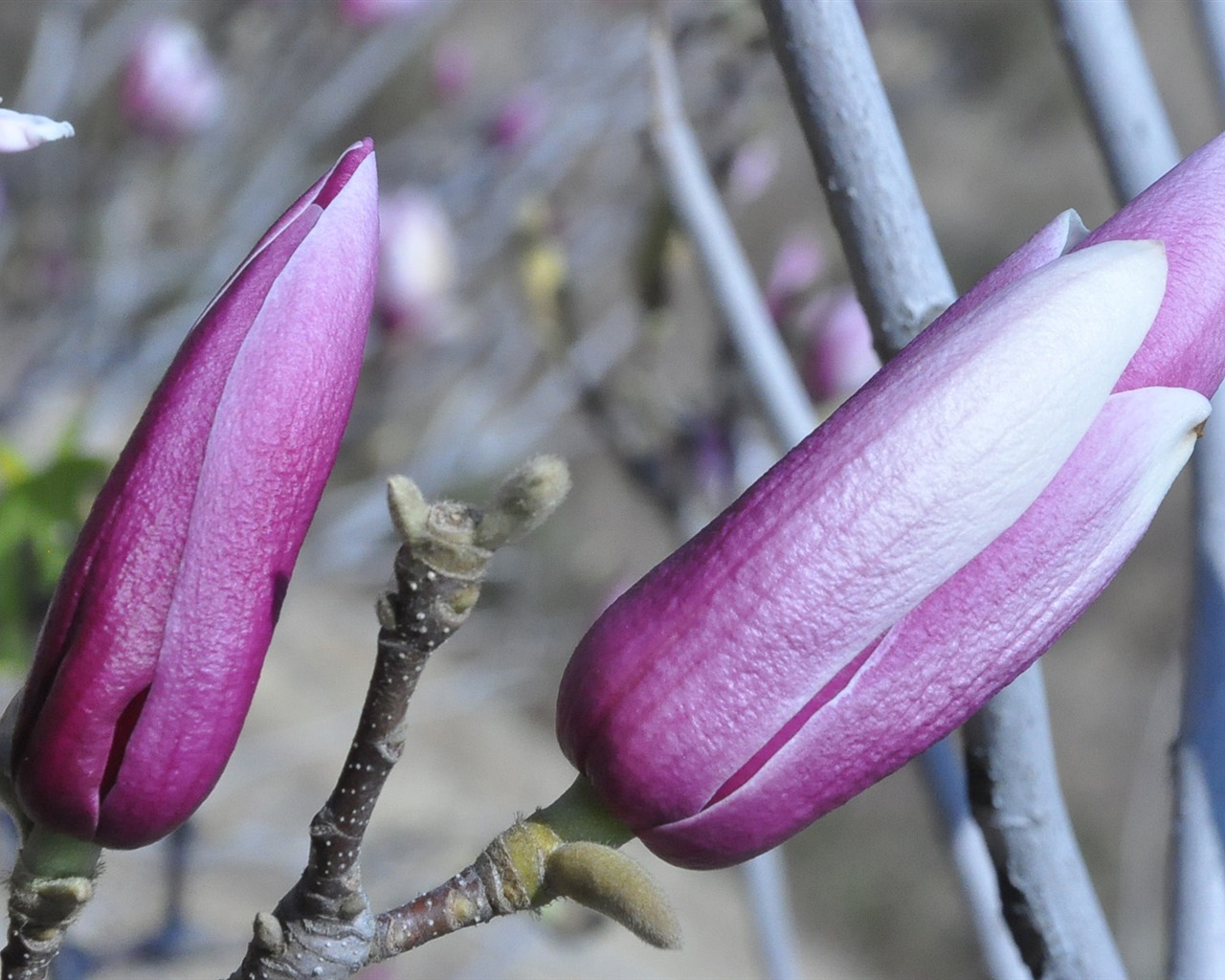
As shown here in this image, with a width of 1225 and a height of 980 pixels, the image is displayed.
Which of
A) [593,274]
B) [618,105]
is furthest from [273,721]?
[618,105]

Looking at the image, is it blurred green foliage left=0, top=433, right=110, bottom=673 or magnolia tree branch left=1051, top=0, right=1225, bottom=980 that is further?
blurred green foliage left=0, top=433, right=110, bottom=673

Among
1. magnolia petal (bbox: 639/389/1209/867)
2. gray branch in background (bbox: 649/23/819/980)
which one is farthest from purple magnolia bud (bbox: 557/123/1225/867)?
gray branch in background (bbox: 649/23/819/980)

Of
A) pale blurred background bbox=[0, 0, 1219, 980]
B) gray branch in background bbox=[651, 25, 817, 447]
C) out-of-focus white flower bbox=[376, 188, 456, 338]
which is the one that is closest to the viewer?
gray branch in background bbox=[651, 25, 817, 447]

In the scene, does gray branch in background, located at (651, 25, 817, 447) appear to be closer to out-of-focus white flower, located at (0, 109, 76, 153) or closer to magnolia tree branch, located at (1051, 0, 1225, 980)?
magnolia tree branch, located at (1051, 0, 1225, 980)

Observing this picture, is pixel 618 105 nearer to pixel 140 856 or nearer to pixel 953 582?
pixel 140 856

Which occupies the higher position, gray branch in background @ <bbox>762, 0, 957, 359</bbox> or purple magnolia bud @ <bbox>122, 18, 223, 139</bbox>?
purple magnolia bud @ <bbox>122, 18, 223, 139</bbox>

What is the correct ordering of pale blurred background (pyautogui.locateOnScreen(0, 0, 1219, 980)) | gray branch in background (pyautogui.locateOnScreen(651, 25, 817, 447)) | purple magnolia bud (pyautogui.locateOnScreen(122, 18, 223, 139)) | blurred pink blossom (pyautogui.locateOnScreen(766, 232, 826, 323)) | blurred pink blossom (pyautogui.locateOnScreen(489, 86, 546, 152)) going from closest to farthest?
gray branch in background (pyautogui.locateOnScreen(651, 25, 817, 447)), pale blurred background (pyautogui.locateOnScreen(0, 0, 1219, 980)), blurred pink blossom (pyautogui.locateOnScreen(766, 232, 826, 323)), purple magnolia bud (pyautogui.locateOnScreen(122, 18, 223, 139)), blurred pink blossom (pyautogui.locateOnScreen(489, 86, 546, 152))

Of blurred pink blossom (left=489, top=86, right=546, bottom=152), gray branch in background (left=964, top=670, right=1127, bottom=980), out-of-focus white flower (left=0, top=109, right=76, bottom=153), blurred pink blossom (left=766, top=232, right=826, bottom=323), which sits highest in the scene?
blurred pink blossom (left=489, top=86, right=546, bottom=152)

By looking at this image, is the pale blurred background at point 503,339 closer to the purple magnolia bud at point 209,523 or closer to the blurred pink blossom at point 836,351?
the blurred pink blossom at point 836,351
